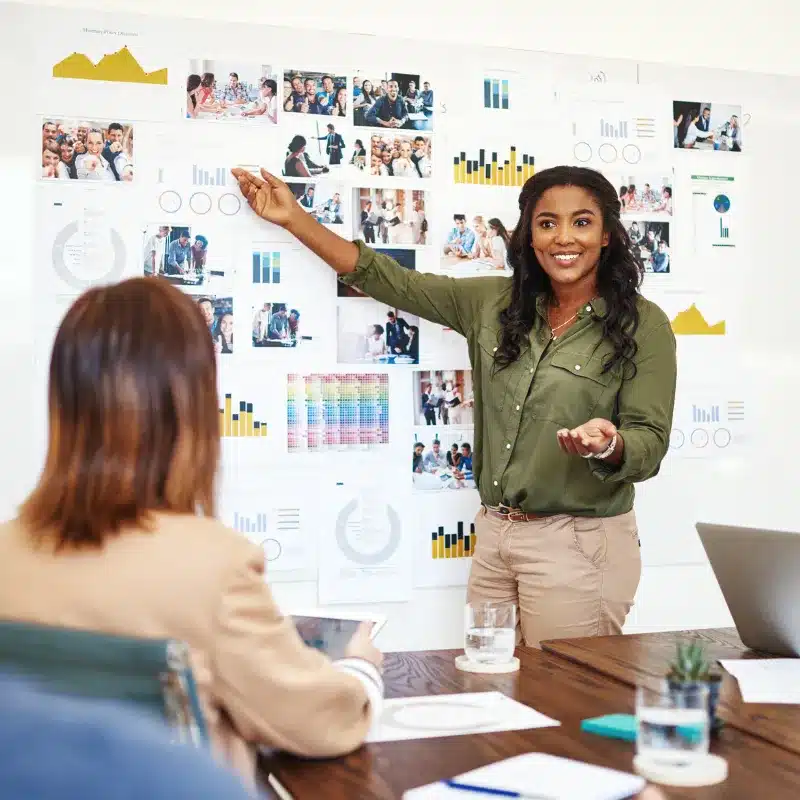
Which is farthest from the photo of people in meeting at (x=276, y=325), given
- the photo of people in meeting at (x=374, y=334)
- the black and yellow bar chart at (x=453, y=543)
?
the black and yellow bar chart at (x=453, y=543)

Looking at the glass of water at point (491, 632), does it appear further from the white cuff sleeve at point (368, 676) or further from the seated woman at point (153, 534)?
the seated woman at point (153, 534)

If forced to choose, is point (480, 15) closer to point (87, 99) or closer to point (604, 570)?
point (87, 99)

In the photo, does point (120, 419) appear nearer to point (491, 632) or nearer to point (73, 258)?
point (491, 632)

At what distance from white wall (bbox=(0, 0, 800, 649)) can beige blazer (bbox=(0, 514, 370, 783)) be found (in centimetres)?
161

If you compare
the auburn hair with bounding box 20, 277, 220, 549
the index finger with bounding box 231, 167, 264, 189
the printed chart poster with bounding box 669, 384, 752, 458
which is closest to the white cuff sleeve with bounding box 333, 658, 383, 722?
the auburn hair with bounding box 20, 277, 220, 549

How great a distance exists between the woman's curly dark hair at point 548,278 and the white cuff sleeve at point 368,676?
1.36m

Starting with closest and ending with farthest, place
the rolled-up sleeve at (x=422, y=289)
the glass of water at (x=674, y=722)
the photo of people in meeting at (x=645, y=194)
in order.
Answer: the glass of water at (x=674, y=722) < the rolled-up sleeve at (x=422, y=289) < the photo of people in meeting at (x=645, y=194)

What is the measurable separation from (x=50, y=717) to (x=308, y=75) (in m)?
2.56

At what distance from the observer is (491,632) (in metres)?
1.84

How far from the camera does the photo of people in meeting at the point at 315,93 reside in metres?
2.80

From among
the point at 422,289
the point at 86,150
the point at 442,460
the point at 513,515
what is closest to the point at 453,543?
the point at 442,460

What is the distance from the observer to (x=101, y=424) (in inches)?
48.3

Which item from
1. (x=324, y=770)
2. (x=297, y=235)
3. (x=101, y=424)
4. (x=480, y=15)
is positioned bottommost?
(x=324, y=770)

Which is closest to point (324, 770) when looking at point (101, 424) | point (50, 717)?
point (101, 424)
